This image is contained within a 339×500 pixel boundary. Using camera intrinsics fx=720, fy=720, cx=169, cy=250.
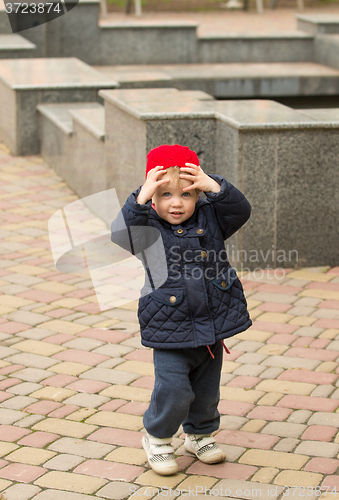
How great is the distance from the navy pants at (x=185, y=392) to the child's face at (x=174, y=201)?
546 millimetres

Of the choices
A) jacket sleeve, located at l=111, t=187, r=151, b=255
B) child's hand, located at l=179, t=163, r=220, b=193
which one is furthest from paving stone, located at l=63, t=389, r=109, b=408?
child's hand, located at l=179, t=163, r=220, b=193

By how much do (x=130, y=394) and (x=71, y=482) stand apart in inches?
33.2

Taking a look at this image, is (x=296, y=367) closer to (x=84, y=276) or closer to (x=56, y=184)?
(x=84, y=276)

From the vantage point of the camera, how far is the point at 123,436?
3.41 meters

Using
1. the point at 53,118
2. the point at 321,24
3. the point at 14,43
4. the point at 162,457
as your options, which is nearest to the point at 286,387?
the point at 162,457

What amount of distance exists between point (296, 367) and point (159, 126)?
92.4 inches

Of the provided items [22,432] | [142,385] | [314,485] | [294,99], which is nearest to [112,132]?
[142,385]

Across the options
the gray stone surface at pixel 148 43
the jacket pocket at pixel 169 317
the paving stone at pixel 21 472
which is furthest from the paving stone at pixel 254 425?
the gray stone surface at pixel 148 43

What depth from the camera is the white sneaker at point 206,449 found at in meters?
3.15

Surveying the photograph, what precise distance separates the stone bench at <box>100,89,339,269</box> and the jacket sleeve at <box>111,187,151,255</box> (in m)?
2.56

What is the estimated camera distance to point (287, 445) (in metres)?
3.32

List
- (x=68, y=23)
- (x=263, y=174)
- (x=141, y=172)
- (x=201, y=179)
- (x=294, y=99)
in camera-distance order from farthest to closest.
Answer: (x=68, y=23) → (x=294, y=99) → (x=141, y=172) → (x=263, y=174) → (x=201, y=179)

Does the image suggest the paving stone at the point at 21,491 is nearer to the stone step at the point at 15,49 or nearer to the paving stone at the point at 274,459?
the paving stone at the point at 274,459

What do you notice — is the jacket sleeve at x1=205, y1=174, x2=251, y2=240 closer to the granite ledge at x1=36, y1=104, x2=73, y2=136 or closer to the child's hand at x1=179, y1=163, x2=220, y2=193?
the child's hand at x1=179, y1=163, x2=220, y2=193
